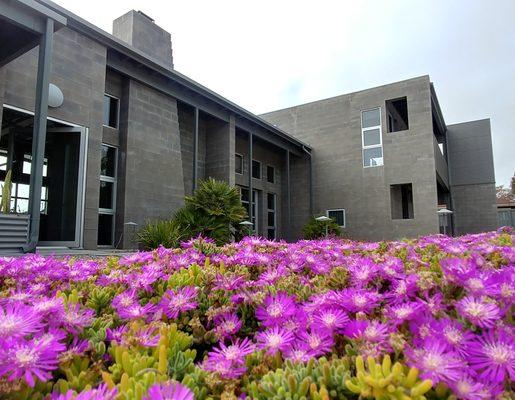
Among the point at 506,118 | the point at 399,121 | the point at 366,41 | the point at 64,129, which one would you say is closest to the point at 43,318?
the point at 64,129

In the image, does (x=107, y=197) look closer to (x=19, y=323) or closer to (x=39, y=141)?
(x=39, y=141)

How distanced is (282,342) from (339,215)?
17.0 meters

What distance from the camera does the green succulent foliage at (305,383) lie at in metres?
0.61

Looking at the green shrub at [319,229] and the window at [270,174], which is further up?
the window at [270,174]

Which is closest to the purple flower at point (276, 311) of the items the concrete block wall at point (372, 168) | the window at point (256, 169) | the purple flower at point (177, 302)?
the purple flower at point (177, 302)

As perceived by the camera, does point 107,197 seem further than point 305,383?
Yes

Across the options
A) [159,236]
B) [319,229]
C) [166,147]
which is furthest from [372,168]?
[159,236]

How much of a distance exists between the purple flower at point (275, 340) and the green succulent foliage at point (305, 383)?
0.28 ft

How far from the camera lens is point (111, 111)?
10.2 meters

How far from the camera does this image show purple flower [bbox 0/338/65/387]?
619 mm

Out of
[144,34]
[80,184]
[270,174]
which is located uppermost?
[144,34]

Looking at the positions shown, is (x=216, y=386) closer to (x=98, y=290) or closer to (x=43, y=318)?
(x=43, y=318)

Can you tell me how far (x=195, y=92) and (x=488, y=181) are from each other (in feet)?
55.8

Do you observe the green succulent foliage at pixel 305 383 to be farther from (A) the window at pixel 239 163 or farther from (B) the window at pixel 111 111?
Answer: (A) the window at pixel 239 163
